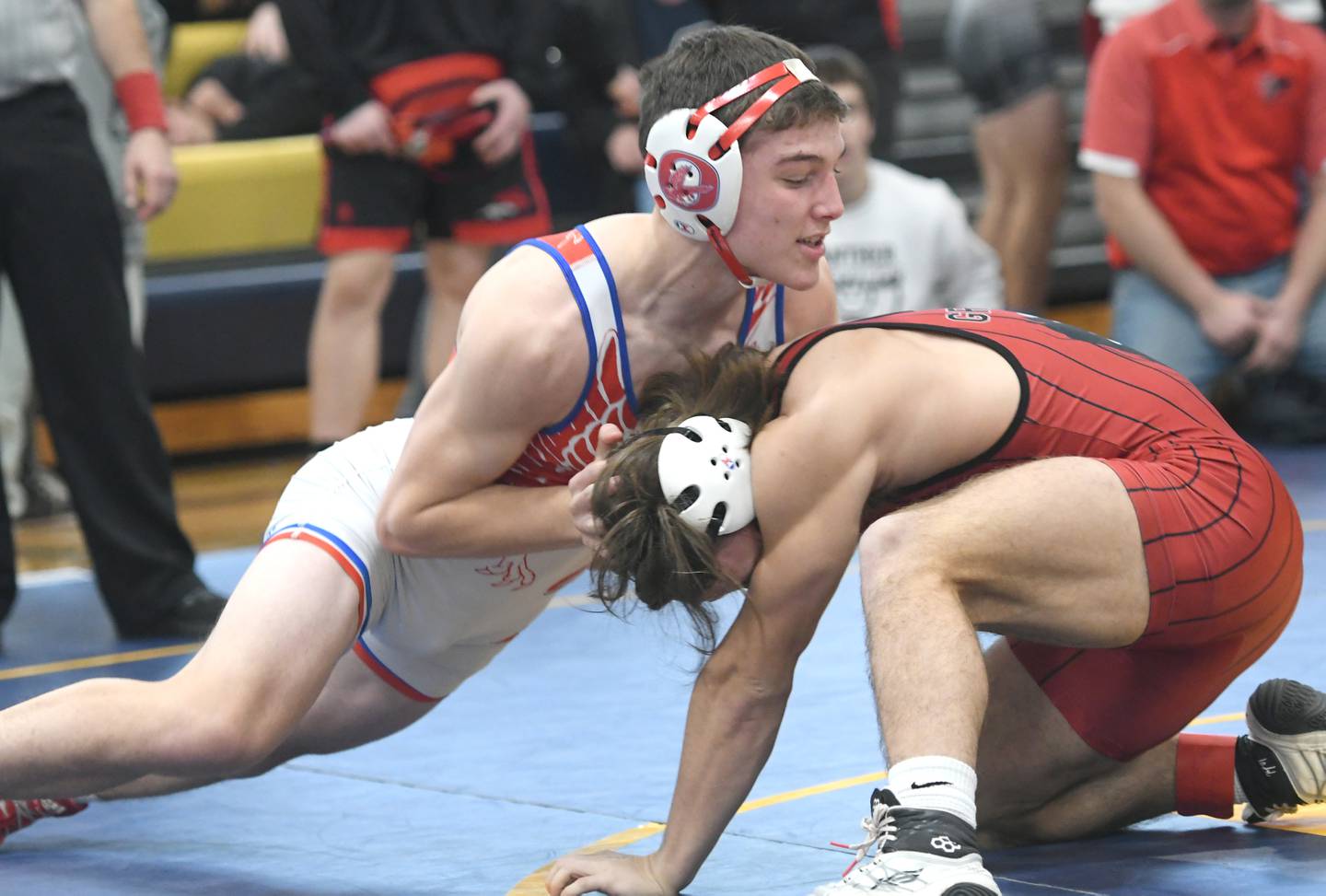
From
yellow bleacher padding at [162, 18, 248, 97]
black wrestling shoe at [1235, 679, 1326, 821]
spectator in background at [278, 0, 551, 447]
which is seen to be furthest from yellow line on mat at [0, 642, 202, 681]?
yellow bleacher padding at [162, 18, 248, 97]

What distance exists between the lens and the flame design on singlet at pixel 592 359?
9.97 feet

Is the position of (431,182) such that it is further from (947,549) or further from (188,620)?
(947,549)

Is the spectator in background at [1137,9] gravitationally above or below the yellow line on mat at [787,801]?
above

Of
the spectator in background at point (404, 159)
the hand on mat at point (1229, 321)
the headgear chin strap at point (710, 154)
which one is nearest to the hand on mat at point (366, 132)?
the spectator in background at point (404, 159)

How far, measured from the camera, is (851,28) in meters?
7.08

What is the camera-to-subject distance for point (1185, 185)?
6434 millimetres

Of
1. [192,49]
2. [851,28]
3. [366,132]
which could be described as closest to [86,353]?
[366,132]

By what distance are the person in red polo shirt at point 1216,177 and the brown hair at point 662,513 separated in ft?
12.5

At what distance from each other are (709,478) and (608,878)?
58 centimetres

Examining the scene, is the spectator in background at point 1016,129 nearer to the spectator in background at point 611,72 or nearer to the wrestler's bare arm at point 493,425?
the spectator in background at point 611,72

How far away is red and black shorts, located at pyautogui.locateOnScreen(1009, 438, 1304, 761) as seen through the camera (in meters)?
2.75

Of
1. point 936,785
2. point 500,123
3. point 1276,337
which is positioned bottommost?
point 1276,337

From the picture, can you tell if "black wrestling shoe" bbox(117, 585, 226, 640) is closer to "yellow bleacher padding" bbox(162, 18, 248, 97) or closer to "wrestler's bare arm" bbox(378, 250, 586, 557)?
"wrestler's bare arm" bbox(378, 250, 586, 557)

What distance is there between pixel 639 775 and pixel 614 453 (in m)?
0.96
